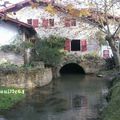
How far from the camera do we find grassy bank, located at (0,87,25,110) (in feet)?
68.9

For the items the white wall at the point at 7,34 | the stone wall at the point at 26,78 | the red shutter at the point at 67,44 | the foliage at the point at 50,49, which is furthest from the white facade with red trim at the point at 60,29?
the stone wall at the point at 26,78

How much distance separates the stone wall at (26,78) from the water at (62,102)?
597 millimetres

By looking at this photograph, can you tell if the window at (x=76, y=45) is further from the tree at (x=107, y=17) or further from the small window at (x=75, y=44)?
the tree at (x=107, y=17)

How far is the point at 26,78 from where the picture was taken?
27469 mm

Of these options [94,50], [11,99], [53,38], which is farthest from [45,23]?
[11,99]

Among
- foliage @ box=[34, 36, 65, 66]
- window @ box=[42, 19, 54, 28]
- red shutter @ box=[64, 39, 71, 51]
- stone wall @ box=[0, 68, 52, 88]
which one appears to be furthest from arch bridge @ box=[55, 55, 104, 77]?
stone wall @ box=[0, 68, 52, 88]

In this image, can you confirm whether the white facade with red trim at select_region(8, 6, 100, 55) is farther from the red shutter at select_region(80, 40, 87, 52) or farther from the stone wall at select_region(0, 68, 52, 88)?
the stone wall at select_region(0, 68, 52, 88)

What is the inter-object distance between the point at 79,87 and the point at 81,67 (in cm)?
1060

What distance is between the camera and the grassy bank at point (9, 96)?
21.0 m

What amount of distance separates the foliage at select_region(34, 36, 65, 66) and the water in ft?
13.9

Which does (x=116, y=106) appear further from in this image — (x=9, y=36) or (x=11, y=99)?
(x=9, y=36)

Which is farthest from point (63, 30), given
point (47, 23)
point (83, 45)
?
point (83, 45)

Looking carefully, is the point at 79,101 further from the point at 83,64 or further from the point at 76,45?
the point at 76,45

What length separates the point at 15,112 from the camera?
19797 millimetres
